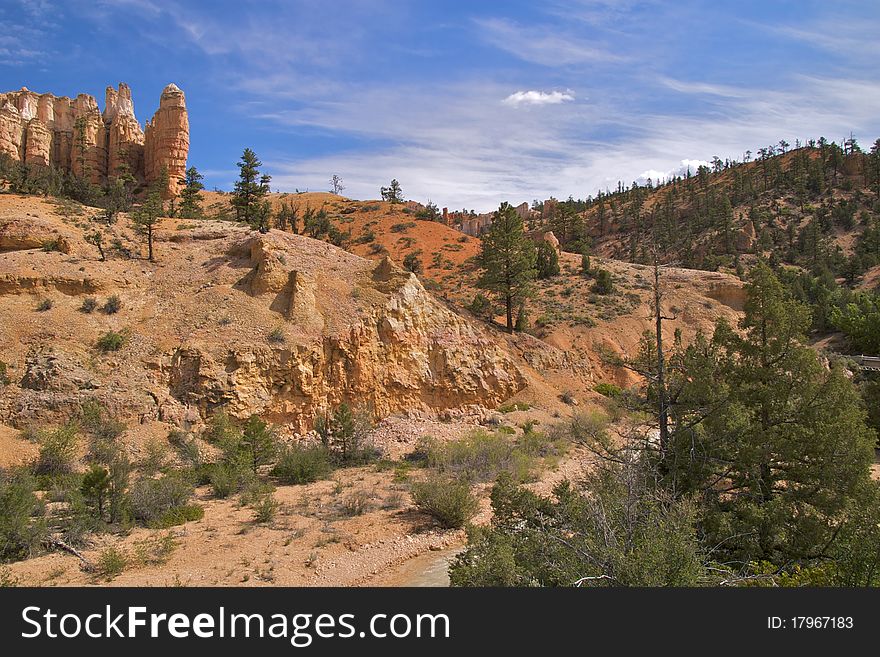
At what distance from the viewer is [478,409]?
84.9 ft

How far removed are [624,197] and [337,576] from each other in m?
98.7

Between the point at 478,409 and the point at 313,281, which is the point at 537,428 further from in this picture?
the point at 313,281

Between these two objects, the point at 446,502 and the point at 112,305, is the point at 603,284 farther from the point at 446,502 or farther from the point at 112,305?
the point at 112,305

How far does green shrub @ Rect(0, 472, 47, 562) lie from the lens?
36.3 feet

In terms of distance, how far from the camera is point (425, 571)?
12719 mm

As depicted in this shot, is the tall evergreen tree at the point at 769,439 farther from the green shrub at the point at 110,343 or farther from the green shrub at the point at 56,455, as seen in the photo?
the green shrub at the point at 110,343

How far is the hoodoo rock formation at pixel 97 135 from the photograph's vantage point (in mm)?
42969

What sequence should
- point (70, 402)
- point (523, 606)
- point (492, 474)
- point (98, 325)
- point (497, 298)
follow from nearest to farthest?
point (523, 606) → point (70, 402) → point (492, 474) → point (98, 325) → point (497, 298)

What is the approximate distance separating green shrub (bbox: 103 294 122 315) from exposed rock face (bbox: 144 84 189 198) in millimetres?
25156

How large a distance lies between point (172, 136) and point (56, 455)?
3675cm

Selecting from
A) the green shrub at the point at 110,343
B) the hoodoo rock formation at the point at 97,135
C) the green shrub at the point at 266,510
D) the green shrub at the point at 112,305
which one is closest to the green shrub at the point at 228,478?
the green shrub at the point at 266,510

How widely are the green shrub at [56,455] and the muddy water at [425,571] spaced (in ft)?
34.7

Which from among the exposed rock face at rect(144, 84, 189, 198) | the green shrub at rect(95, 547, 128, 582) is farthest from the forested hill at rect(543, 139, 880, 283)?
the green shrub at rect(95, 547, 128, 582)

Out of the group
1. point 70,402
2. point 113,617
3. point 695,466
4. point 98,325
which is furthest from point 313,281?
point 113,617
